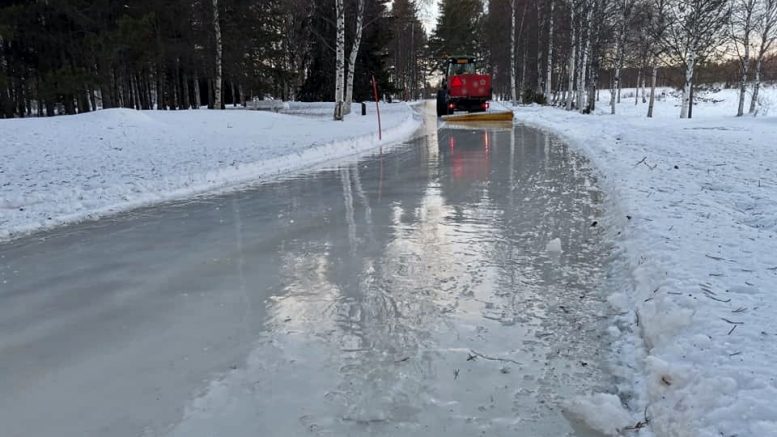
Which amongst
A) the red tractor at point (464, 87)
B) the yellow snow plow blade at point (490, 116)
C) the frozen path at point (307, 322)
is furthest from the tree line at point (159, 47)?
the frozen path at point (307, 322)

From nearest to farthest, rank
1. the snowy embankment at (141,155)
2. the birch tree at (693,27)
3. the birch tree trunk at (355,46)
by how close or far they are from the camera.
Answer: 1. the snowy embankment at (141,155)
2. the birch tree trunk at (355,46)
3. the birch tree at (693,27)

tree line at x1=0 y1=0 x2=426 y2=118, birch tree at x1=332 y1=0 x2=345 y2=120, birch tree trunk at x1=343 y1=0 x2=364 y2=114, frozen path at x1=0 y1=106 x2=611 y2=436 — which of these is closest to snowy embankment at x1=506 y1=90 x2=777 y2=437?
frozen path at x1=0 y1=106 x2=611 y2=436

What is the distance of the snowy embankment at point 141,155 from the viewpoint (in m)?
8.81

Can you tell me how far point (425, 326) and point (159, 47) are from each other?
104ft

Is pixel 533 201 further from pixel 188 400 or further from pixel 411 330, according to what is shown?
pixel 188 400

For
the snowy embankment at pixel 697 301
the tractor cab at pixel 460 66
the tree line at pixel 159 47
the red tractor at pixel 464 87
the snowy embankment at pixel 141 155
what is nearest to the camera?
the snowy embankment at pixel 697 301

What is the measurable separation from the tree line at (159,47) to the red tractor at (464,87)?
5216 mm

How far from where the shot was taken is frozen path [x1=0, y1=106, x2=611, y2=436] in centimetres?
309

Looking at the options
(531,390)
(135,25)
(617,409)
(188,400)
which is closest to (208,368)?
(188,400)

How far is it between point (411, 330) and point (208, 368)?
4.61 feet

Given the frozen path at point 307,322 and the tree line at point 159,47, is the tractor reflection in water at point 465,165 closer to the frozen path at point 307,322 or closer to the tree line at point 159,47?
the frozen path at point 307,322

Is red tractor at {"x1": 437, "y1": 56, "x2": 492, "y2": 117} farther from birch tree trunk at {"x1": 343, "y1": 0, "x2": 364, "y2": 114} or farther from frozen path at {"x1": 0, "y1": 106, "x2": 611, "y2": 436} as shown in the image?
frozen path at {"x1": 0, "y1": 106, "x2": 611, "y2": 436}

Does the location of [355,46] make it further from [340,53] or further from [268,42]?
[268,42]

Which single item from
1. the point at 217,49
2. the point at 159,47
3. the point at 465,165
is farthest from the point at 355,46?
the point at 465,165
